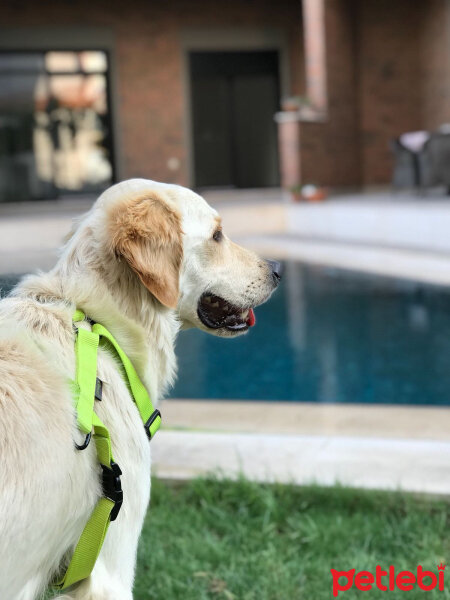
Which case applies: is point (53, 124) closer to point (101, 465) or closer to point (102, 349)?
point (102, 349)

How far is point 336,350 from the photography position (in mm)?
7031

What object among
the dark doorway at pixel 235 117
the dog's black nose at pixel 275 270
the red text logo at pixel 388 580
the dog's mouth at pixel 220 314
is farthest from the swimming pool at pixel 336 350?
the dark doorway at pixel 235 117

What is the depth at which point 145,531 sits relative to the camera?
2.99 meters

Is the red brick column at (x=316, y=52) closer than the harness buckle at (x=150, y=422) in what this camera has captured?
No

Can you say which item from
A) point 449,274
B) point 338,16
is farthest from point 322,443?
point 338,16

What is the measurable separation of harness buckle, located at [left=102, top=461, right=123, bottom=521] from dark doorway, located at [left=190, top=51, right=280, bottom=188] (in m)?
18.0

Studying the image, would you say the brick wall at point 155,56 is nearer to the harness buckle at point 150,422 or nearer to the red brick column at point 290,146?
the red brick column at point 290,146

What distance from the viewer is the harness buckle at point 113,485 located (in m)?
1.65

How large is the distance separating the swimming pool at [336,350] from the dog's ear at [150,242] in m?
4.06

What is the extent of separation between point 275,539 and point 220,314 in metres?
1.09

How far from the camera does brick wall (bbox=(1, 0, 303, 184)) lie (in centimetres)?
1777

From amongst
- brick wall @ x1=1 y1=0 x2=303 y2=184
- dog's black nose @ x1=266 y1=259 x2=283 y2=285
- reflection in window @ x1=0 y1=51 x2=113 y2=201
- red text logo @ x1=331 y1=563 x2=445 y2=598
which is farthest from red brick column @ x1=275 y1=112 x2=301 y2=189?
dog's black nose @ x1=266 y1=259 x2=283 y2=285

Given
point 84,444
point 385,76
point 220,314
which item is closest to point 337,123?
point 385,76

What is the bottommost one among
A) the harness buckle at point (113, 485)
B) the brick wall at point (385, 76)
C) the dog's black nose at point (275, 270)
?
the harness buckle at point (113, 485)
